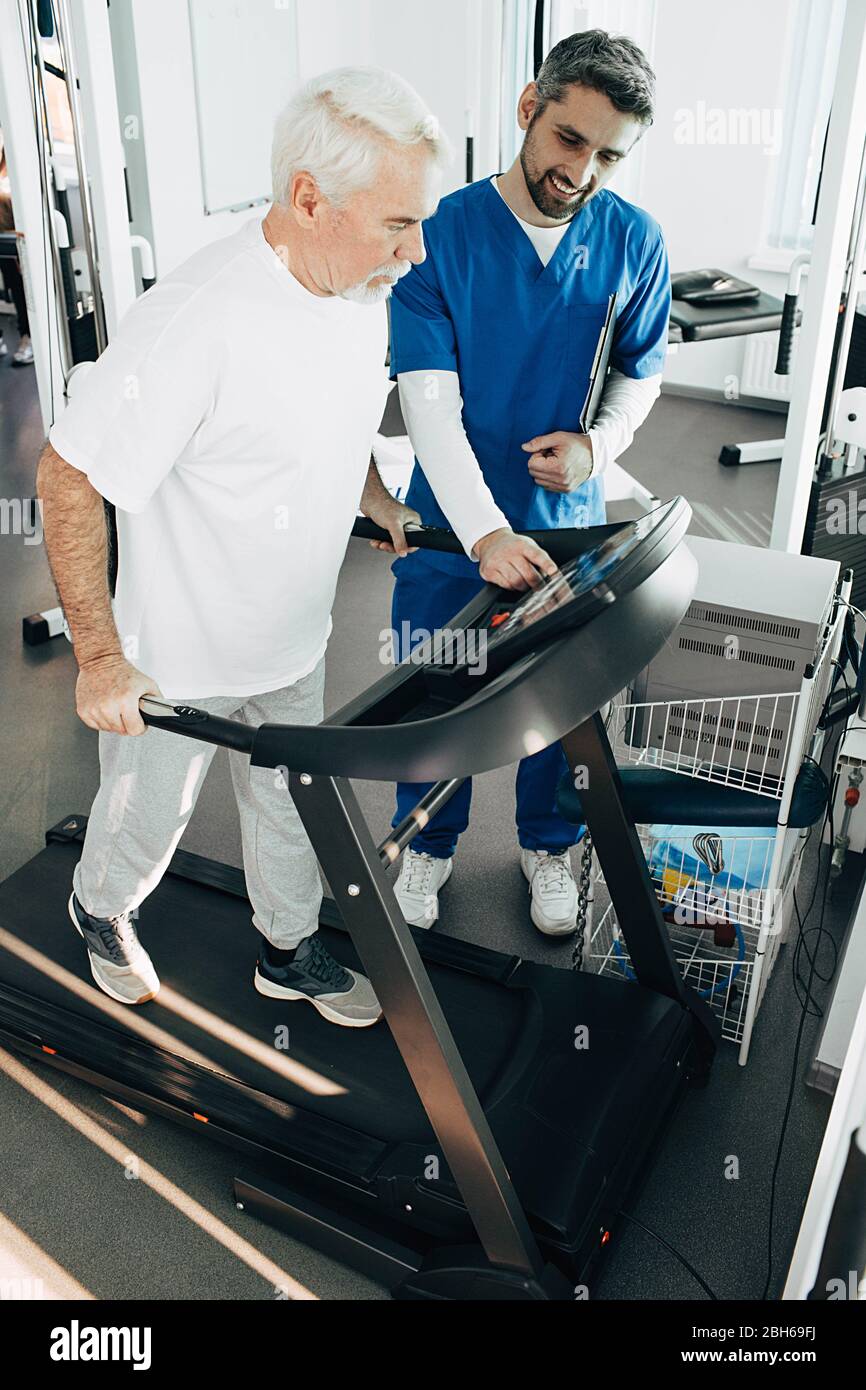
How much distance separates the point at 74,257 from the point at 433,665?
7.34 ft

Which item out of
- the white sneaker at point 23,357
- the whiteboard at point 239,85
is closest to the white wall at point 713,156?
the whiteboard at point 239,85

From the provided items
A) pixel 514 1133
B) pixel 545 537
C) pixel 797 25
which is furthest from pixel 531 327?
pixel 797 25

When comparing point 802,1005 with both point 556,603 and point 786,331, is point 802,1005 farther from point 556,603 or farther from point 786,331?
point 786,331

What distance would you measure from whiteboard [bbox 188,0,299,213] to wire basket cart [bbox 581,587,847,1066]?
128 inches

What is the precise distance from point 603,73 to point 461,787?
4.29 ft

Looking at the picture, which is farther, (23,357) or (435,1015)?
(23,357)

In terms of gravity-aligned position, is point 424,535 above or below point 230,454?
below

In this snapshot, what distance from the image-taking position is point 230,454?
1647 millimetres

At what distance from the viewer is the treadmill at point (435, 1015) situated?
1.43 meters

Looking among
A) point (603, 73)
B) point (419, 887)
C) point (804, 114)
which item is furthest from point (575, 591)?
point (804, 114)

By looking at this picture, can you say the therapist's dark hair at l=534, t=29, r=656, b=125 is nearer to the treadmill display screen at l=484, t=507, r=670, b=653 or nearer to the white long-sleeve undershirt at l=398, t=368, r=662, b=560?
the white long-sleeve undershirt at l=398, t=368, r=662, b=560

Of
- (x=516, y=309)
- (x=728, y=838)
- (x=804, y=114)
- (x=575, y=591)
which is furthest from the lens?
(x=804, y=114)

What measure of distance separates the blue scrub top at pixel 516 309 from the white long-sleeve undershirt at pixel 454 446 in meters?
0.04

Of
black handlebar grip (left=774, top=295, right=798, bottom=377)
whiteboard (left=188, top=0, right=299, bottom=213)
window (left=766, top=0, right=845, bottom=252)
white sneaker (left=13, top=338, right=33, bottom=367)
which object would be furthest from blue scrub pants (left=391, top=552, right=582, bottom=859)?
white sneaker (left=13, top=338, right=33, bottom=367)
